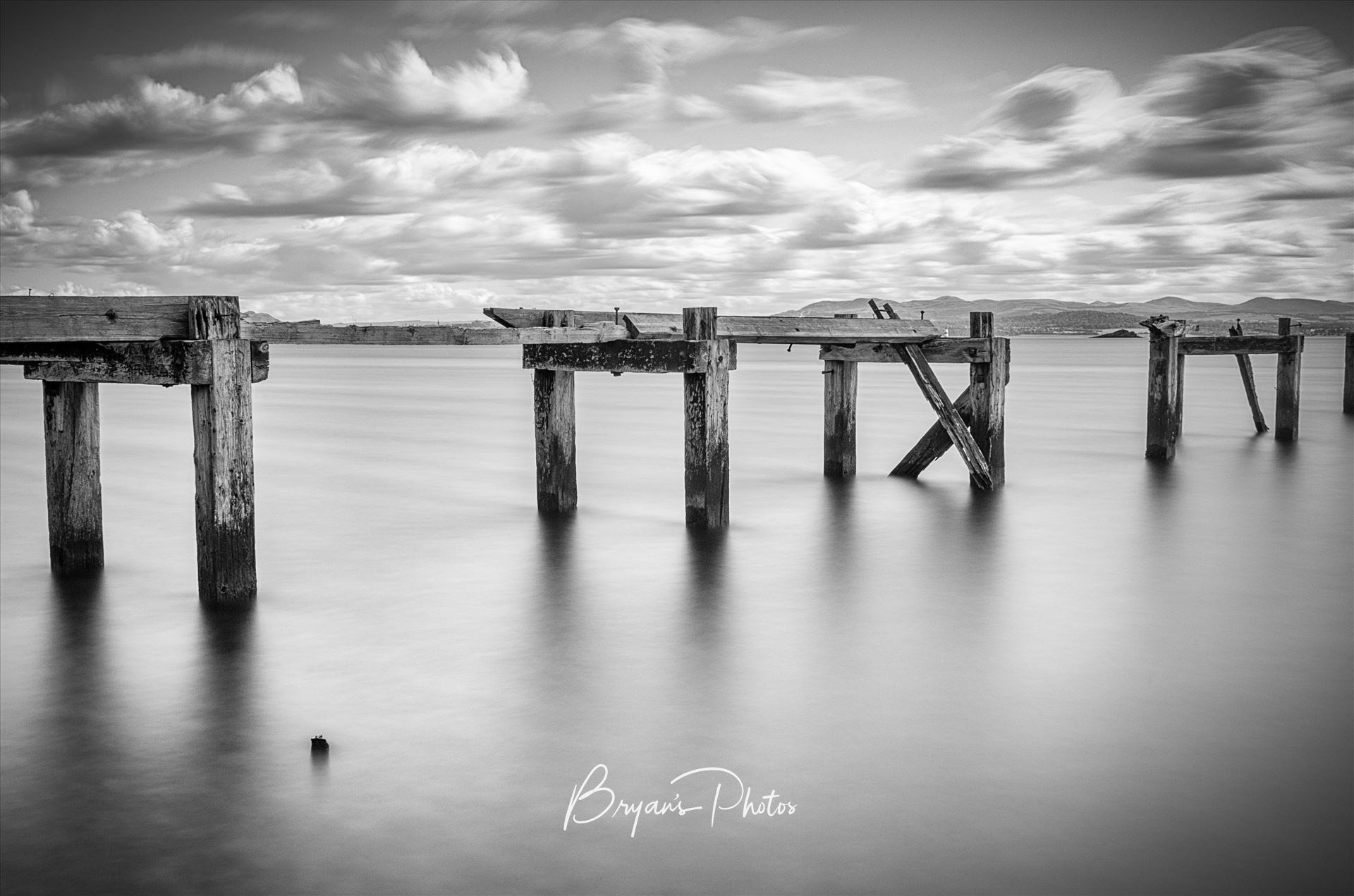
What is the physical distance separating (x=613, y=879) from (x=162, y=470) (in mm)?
14413

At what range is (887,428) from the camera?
2492 centimetres

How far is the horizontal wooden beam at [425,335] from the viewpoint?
28.9ft

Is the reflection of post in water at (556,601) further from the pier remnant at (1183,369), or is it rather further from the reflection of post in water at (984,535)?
the pier remnant at (1183,369)

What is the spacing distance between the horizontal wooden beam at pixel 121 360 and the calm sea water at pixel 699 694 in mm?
1693

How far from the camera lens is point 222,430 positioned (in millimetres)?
7156

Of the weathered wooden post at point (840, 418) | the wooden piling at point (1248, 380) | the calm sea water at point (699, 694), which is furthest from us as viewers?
the wooden piling at point (1248, 380)

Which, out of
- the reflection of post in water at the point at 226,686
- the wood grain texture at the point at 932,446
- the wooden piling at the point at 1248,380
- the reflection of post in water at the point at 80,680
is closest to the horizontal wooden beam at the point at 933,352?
the wood grain texture at the point at 932,446

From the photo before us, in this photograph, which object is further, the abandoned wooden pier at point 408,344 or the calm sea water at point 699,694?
the abandoned wooden pier at point 408,344

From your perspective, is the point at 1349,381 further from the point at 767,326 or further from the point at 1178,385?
the point at 767,326

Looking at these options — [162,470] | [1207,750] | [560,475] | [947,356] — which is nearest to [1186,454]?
[947,356]

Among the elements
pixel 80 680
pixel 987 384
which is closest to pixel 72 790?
pixel 80 680

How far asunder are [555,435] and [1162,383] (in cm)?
955

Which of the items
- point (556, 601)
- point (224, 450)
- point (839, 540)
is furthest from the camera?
point (839, 540)

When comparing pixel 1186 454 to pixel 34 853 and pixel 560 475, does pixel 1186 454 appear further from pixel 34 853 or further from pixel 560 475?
pixel 34 853
